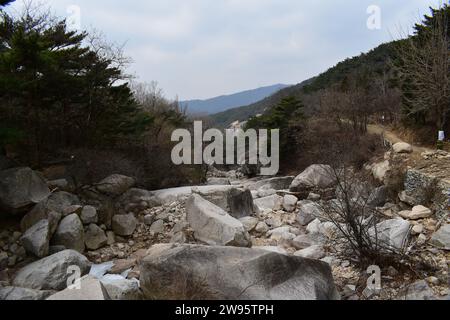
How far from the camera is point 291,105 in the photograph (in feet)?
77.6

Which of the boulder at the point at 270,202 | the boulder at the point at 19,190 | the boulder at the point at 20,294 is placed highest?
the boulder at the point at 19,190

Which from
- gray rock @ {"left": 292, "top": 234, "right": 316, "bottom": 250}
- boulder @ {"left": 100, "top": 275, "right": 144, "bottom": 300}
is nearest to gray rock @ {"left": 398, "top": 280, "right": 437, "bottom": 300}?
gray rock @ {"left": 292, "top": 234, "right": 316, "bottom": 250}

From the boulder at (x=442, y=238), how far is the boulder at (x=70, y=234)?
7.44 meters

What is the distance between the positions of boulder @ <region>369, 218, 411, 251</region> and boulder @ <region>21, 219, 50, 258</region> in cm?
648

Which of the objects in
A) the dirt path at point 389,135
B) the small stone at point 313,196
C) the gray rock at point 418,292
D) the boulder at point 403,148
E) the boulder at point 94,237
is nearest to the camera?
the gray rock at point 418,292

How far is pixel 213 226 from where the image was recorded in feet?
25.3

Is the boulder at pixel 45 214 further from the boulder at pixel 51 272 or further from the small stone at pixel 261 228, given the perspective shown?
the small stone at pixel 261 228

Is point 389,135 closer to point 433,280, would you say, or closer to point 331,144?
point 331,144

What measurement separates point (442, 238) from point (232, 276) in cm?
440

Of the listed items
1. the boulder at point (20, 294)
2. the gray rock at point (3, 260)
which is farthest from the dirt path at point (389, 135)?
the gray rock at point (3, 260)

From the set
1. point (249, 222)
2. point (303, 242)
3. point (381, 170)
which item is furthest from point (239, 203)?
point (381, 170)

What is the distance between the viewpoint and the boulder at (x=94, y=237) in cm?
813

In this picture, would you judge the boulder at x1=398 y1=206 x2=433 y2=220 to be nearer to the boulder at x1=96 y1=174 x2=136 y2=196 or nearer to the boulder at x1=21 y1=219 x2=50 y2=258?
the boulder at x1=96 y1=174 x2=136 y2=196

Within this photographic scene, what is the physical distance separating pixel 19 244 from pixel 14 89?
4079 millimetres
